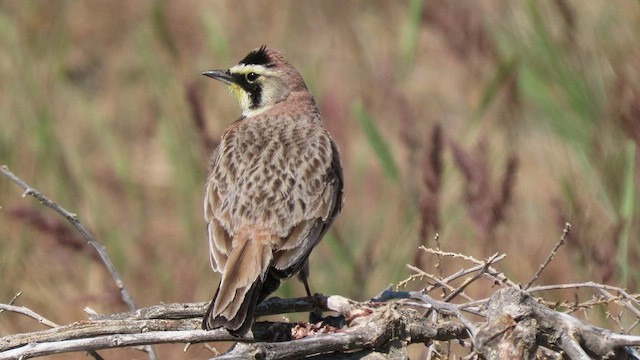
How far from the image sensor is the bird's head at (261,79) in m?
4.77

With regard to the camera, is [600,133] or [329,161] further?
[600,133]

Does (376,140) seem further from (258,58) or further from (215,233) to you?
(215,233)

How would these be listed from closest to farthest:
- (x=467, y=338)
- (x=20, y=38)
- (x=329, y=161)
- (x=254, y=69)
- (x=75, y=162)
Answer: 1. (x=467, y=338)
2. (x=329, y=161)
3. (x=254, y=69)
4. (x=75, y=162)
5. (x=20, y=38)

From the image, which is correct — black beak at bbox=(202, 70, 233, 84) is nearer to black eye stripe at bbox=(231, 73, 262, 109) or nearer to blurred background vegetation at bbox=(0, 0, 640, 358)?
black eye stripe at bbox=(231, 73, 262, 109)

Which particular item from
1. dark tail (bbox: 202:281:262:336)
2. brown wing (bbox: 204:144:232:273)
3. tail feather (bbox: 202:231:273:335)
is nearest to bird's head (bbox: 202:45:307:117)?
brown wing (bbox: 204:144:232:273)

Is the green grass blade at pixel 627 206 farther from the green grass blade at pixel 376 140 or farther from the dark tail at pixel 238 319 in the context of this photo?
the dark tail at pixel 238 319

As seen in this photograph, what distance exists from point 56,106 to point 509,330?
19.6 ft

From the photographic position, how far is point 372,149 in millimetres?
6863

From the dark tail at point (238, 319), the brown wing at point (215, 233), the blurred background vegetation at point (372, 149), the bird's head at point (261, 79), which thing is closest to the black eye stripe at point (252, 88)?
the bird's head at point (261, 79)

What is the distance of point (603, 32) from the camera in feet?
18.4

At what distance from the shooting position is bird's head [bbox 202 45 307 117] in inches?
188

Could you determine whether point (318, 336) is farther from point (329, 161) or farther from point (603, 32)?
point (603, 32)

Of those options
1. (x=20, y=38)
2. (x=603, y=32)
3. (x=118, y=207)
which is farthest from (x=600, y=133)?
(x=20, y=38)

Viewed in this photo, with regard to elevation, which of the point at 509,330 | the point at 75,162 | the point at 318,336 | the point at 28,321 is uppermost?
the point at 75,162
